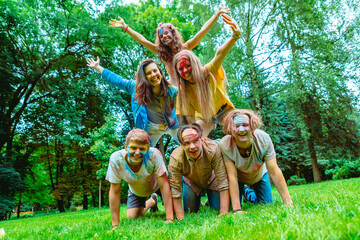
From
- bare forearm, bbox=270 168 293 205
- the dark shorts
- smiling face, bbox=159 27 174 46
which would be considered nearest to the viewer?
bare forearm, bbox=270 168 293 205

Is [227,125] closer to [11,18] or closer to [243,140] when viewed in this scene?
[243,140]

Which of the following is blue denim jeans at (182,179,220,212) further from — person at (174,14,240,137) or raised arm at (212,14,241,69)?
raised arm at (212,14,241,69)

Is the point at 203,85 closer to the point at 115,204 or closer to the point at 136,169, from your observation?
the point at 136,169

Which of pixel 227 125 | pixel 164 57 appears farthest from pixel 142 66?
pixel 227 125

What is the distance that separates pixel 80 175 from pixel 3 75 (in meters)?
9.45

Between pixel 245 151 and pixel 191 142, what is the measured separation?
788 mm

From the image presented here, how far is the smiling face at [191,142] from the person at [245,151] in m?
0.40

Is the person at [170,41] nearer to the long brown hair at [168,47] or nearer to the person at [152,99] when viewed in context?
the long brown hair at [168,47]

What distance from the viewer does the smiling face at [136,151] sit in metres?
3.55

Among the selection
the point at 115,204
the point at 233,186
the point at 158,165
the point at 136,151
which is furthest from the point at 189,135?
the point at 115,204

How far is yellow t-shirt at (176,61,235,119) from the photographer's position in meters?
3.70

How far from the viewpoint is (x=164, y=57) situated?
454cm

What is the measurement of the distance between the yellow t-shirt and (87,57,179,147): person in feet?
0.99

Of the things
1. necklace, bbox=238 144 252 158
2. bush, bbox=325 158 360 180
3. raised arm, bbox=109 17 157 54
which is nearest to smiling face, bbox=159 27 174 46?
raised arm, bbox=109 17 157 54
